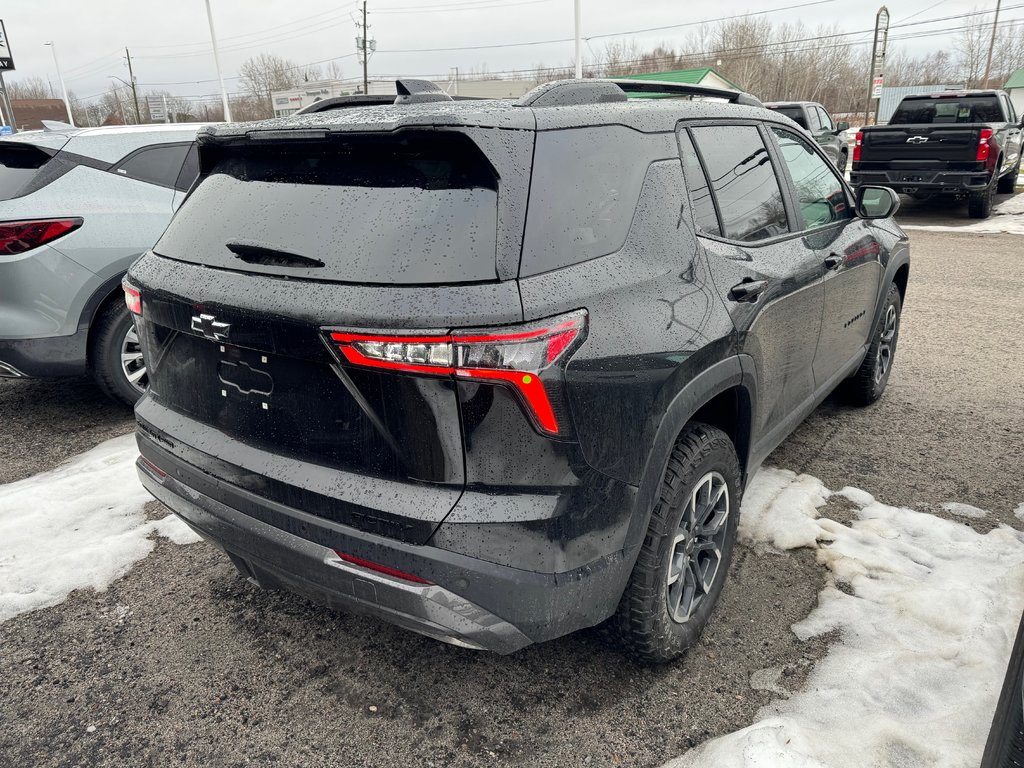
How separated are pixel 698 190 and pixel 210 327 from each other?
1588mm

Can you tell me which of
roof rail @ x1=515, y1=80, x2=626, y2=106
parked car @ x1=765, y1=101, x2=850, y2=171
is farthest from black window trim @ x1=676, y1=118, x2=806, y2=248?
parked car @ x1=765, y1=101, x2=850, y2=171

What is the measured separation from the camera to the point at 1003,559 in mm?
2996

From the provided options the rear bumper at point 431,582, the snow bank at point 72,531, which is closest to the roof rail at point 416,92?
the rear bumper at point 431,582

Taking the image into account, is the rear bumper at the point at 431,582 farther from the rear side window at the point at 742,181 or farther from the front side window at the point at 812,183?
the front side window at the point at 812,183

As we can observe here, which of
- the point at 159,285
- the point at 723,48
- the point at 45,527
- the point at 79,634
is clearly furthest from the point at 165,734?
the point at 723,48

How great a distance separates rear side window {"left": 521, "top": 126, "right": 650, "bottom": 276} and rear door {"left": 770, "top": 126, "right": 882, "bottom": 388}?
1.35 meters

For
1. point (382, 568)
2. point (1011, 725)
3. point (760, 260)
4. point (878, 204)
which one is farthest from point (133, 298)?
point (878, 204)

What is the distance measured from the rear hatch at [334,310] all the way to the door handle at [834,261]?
6.69 feet

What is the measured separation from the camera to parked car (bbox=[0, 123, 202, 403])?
4.15 m

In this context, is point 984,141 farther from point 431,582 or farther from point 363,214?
point 431,582

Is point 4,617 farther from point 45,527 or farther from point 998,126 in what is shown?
point 998,126

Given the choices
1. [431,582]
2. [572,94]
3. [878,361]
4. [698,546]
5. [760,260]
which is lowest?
[878,361]

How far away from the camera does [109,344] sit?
4.49 m

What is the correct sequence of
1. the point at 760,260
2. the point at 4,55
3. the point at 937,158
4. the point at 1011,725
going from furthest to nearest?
the point at 4,55
the point at 937,158
the point at 760,260
the point at 1011,725
